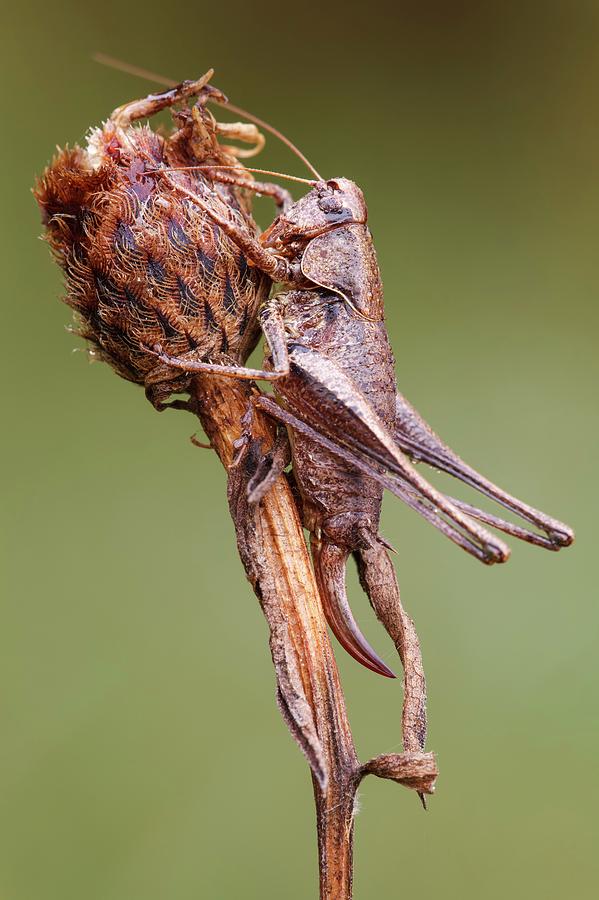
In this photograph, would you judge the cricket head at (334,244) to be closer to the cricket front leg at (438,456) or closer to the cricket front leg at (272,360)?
the cricket front leg at (272,360)

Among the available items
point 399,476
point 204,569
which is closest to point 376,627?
point 204,569

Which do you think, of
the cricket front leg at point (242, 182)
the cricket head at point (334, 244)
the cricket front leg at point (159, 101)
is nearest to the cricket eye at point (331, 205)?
the cricket head at point (334, 244)

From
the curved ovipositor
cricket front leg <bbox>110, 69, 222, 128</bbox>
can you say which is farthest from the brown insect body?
cricket front leg <bbox>110, 69, 222, 128</bbox>

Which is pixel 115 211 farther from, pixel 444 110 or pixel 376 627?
pixel 444 110


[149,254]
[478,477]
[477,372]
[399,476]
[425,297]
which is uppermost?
[425,297]

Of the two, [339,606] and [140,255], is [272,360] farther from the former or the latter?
[339,606]

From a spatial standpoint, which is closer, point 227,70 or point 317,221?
point 317,221
